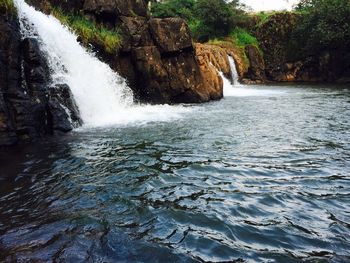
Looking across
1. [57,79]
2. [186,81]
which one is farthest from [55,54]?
[186,81]

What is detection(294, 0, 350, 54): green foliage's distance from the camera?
29156 millimetres

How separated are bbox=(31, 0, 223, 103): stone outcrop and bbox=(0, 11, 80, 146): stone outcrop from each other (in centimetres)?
525

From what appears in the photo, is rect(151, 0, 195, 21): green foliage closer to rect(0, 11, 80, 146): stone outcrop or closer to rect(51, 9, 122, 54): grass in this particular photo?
rect(51, 9, 122, 54): grass

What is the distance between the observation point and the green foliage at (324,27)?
1148 inches

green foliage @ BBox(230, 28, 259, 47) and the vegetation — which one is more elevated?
the vegetation

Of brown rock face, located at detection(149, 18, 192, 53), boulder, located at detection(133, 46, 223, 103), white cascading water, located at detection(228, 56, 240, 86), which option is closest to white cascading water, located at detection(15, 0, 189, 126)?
boulder, located at detection(133, 46, 223, 103)

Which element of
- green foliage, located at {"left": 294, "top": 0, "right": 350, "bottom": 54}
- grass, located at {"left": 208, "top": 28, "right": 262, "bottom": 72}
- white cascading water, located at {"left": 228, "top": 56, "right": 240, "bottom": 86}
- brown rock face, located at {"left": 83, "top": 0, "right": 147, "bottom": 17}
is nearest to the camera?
brown rock face, located at {"left": 83, "top": 0, "right": 147, "bottom": 17}

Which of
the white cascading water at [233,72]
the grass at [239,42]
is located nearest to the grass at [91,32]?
the white cascading water at [233,72]

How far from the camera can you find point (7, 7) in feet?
32.9

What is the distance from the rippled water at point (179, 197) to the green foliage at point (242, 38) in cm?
2499

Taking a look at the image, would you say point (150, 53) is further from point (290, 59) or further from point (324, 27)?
point (290, 59)

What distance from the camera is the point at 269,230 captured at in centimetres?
450

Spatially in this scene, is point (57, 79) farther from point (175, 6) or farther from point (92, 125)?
point (175, 6)

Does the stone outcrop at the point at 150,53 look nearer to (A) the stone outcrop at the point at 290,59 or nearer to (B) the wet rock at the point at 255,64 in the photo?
(B) the wet rock at the point at 255,64
